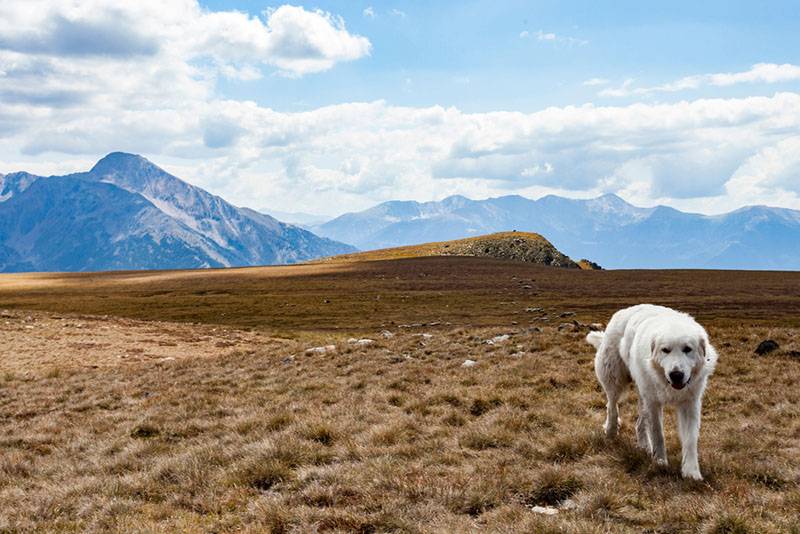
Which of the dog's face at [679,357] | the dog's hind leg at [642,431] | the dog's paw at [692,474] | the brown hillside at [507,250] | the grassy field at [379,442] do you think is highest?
Result: the brown hillside at [507,250]

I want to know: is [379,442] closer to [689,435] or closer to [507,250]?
[689,435]

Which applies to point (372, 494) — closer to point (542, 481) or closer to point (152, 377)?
point (542, 481)

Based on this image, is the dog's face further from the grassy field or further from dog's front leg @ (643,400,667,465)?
the grassy field

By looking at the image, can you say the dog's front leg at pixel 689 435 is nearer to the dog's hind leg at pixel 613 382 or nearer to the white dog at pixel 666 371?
the white dog at pixel 666 371

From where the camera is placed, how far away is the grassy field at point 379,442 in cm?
652

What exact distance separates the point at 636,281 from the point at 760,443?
2715 inches

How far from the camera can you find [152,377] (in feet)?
61.2

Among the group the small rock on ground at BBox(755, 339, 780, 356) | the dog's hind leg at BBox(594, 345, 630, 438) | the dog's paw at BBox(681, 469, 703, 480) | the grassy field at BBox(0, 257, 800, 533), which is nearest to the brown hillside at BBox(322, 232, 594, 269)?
the grassy field at BBox(0, 257, 800, 533)

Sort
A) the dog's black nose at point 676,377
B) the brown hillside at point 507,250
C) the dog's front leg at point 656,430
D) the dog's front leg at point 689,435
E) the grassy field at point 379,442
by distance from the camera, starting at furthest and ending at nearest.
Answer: the brown hillside at point 507,250 → the dog's front leg at point 656,430 → the dog's front leg at point 689,435 → the dog's black nose at point 676,377 → the grassy field at point 379,442

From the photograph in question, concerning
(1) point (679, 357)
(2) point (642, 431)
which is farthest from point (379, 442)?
(1) point (679, 357)

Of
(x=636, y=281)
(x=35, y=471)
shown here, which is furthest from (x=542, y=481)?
(x=636, y=281)

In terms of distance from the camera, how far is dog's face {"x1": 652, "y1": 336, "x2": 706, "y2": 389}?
720 cm

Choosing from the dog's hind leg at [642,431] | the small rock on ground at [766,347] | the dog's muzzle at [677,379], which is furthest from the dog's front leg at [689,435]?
the small rock on ground at [766,347]

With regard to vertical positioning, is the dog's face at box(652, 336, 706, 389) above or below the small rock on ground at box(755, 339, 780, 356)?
above
